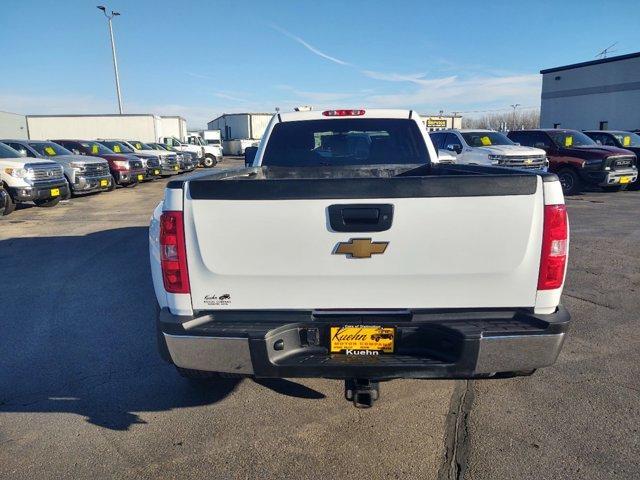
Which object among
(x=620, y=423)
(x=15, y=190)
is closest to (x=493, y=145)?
(x=620, y=423)

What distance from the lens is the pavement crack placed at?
248 cm

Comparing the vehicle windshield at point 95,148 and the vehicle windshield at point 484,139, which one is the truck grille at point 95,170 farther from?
the vehicle windshield at point 484,139

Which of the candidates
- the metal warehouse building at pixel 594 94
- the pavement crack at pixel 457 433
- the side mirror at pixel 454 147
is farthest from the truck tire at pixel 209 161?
the pavement crack at pixel 457 433

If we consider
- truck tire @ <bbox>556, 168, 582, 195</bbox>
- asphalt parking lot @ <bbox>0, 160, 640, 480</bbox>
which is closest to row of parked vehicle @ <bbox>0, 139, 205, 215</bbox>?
asphalt parking lot @ <bbox>0, 160, 640, 480</bbox>

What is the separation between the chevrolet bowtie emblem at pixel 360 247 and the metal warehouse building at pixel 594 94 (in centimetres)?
3622

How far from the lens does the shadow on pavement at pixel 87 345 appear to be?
320 centimetres

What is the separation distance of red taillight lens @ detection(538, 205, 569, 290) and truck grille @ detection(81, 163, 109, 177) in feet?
49.3

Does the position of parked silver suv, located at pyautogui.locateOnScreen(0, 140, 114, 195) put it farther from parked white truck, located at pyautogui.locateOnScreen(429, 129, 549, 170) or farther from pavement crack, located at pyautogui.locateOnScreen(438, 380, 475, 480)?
pavement crack, located at pyautogui.locateOnScreen(438, 380, 475, 480)

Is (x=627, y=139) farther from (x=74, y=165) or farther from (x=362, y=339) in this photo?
(x=74, y=165)

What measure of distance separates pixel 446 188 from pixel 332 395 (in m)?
1.75

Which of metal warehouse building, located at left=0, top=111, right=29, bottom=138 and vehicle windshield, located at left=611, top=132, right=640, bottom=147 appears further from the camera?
metal warehouse building, located at left=0, top=111, right=29, bottom=138

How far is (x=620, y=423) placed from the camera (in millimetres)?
2863

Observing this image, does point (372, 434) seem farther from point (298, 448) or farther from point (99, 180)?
point (99, 180)

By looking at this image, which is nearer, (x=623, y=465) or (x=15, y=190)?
(x=623, y=465)
